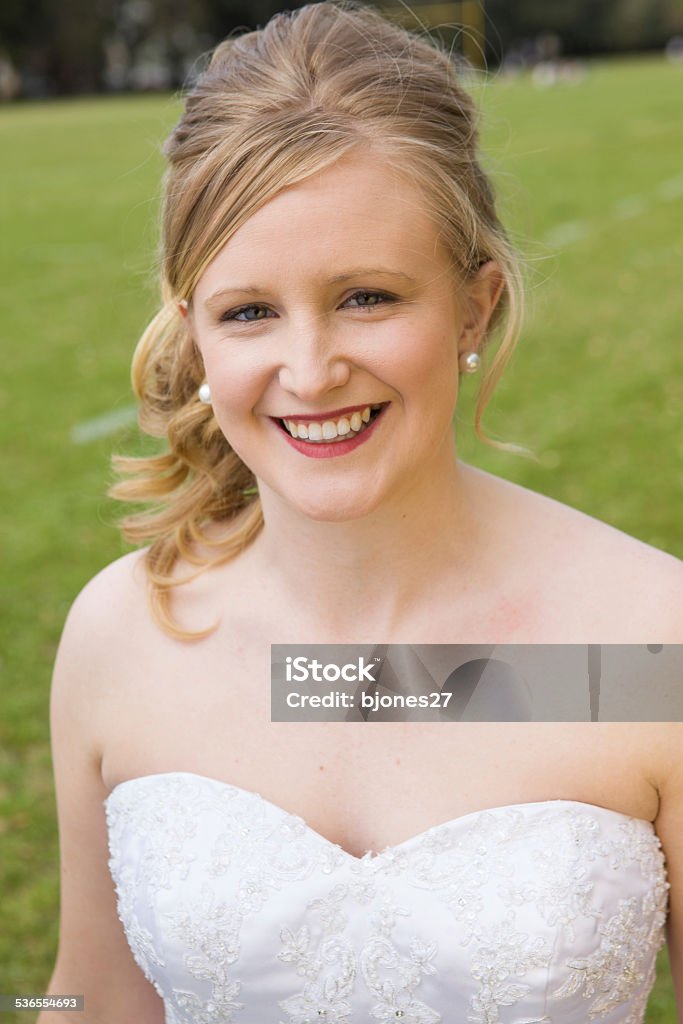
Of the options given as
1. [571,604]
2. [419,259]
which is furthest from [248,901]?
[419,259]

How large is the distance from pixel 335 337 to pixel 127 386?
326 inches

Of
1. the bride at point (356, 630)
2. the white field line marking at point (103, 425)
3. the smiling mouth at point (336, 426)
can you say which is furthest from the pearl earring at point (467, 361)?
the white field line marking at point (103, 425)

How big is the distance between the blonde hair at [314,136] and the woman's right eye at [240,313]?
0.11 m

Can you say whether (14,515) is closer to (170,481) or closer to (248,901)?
(170,481)

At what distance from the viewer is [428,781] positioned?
2.47 m

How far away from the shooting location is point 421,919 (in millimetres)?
2344

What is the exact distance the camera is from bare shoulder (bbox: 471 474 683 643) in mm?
2385

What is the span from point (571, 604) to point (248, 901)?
0.88 metres

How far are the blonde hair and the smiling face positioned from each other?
1.9 inches

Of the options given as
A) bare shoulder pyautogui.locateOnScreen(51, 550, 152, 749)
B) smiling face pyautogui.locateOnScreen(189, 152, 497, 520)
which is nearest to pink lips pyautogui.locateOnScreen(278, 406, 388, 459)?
smiling face pyautogui.locateOnScreen(189, 152, 497, 520)

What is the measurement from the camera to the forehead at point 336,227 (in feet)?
7.08

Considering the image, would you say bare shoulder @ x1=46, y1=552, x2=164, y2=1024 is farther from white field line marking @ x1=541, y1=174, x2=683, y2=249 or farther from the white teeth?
white field line marking @ x1=541, y1=174, x2=683, y2=249

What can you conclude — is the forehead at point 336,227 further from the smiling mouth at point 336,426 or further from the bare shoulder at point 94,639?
the bare shoulder at point 94,639

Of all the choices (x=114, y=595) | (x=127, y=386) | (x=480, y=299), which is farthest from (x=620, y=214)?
(x=114, y=595)
